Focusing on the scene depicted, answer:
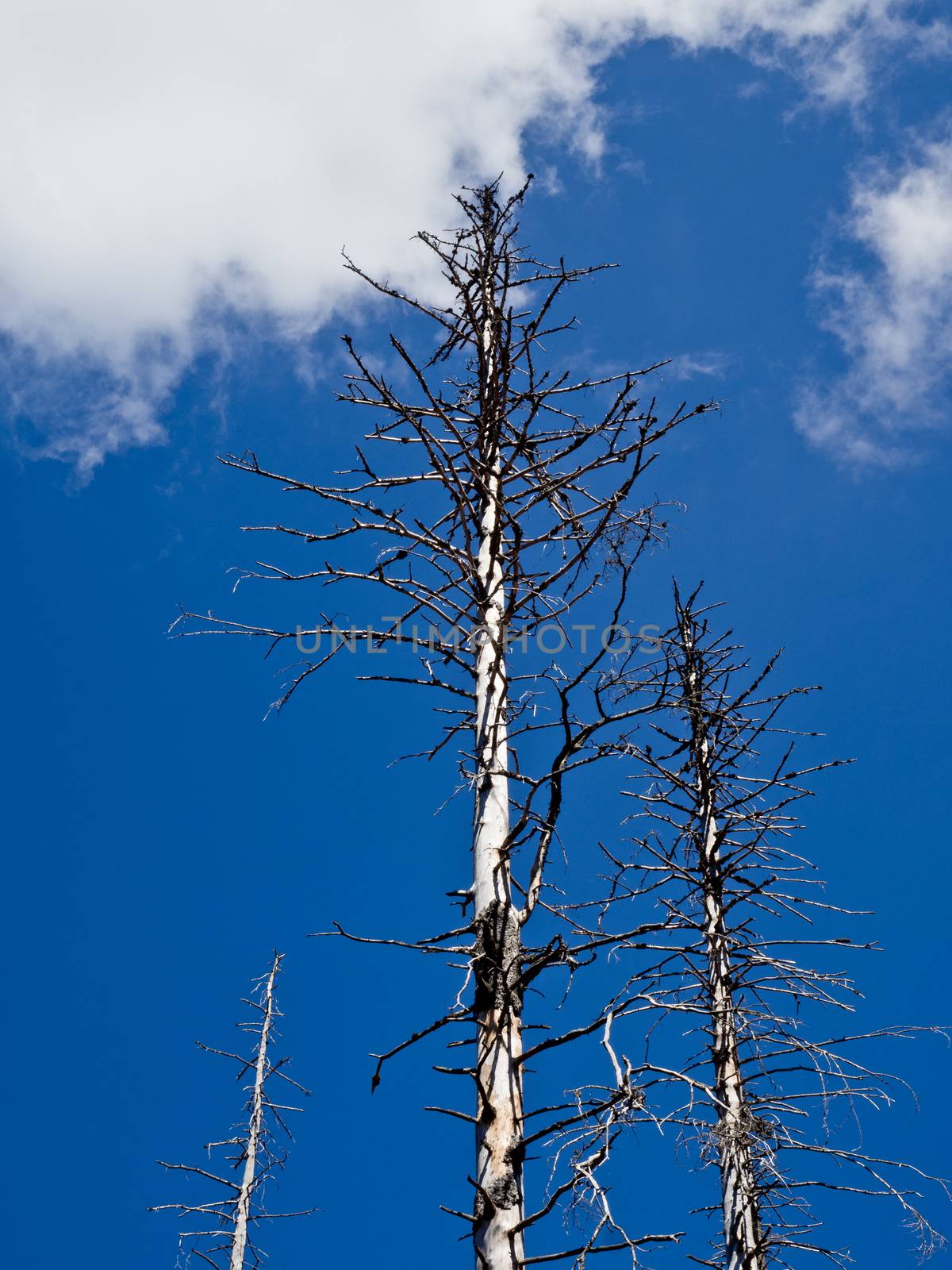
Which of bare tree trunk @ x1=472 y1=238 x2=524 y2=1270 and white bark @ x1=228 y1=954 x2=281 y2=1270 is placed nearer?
bare tree trunk @ x1=472 y1=238 x2=524 y2=1270

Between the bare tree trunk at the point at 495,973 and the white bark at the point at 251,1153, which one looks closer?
the bare tree trunk at the point at 495,973

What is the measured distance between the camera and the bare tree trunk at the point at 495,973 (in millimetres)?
3150

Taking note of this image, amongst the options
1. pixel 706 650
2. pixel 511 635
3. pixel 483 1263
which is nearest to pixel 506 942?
pixel 483 1263

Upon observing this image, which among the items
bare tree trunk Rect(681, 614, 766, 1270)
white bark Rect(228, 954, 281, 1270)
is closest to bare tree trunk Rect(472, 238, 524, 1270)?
bare tree trunk Rect(681, 614, 766, 1270)

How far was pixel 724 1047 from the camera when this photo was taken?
7.43 metres

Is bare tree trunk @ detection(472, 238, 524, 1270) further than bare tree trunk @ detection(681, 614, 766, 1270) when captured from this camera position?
No

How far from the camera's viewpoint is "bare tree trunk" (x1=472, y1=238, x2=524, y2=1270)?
10.3 feet

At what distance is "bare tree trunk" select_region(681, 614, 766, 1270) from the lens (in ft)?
20.5

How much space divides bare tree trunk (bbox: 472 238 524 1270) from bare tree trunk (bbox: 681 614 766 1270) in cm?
95

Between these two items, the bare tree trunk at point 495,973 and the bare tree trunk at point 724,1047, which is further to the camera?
the bare tree trunk at point 724,1047

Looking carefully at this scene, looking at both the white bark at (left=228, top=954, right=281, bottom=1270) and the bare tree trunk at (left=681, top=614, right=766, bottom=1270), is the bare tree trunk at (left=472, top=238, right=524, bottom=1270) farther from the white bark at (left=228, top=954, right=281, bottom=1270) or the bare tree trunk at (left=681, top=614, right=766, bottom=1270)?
the white bark at (left=228, top=954, right=281, bottom=1270)

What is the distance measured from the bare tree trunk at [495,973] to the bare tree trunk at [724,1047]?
0.95 metres

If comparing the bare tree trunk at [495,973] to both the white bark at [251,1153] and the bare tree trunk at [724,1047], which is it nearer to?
the bare tree trunk at [724,1047]

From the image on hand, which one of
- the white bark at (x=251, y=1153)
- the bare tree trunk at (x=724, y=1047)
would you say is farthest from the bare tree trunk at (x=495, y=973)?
the white bark at (x=251, y=1153)
